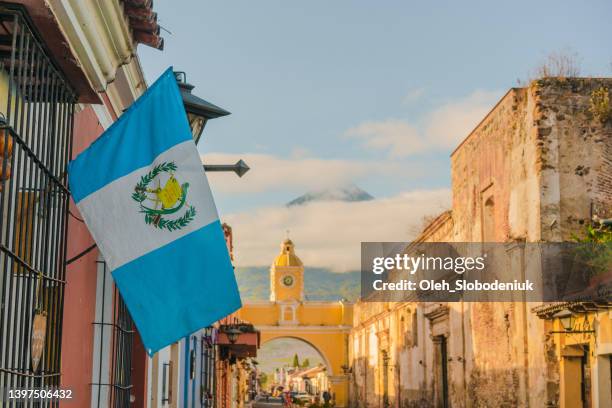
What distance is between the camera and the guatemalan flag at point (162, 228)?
15.3 ft

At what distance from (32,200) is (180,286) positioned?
839mm

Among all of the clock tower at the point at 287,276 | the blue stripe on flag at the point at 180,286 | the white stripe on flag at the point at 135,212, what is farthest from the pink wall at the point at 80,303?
the clock tower at the point at 287,276

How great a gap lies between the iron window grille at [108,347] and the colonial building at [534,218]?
665 cm

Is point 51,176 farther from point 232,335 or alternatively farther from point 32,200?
point 232,335

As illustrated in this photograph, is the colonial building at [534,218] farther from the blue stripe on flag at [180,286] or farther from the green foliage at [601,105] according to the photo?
the blue stripe on flag at [180,286]

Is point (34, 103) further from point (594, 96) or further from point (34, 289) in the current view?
point (594, 96)

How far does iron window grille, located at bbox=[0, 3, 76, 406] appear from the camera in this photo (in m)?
3.88

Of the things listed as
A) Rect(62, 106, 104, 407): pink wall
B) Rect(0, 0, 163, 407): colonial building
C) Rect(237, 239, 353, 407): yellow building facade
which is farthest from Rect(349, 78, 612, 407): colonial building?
Rect(237, 239, 353, 407): yellow building facade

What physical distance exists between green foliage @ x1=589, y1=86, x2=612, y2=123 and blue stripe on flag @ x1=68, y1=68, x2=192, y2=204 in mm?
10487

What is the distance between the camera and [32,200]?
4566 millimetres

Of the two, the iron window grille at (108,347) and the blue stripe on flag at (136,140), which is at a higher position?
the blue stripe on flag at (136,140)

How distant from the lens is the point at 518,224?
48.8 ft

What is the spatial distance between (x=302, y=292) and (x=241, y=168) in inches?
1941

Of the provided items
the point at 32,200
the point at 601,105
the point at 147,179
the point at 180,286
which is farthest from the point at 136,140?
the point at 601,105
